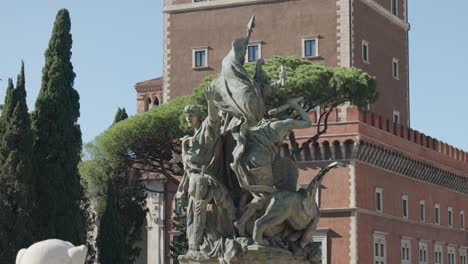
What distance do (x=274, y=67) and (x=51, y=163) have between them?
7730 millimetres

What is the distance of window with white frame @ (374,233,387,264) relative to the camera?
4526 cm

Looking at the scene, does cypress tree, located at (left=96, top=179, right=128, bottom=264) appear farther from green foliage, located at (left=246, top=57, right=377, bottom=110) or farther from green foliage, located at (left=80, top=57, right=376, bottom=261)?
green foliage, located at (left=246, top=57, right=377, bottom=110)

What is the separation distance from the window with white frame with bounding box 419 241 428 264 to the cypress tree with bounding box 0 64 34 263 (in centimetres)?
2130

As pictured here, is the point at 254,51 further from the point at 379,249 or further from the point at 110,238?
the point at 110,238

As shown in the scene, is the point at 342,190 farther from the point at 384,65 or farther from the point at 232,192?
the point at 232,192

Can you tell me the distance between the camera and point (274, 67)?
3769cm

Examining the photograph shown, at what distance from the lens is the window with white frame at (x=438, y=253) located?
51.6m

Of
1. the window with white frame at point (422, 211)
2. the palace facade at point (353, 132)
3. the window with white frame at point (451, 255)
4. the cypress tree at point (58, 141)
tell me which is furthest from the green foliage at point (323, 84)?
the window with white frame at point (451, 255)

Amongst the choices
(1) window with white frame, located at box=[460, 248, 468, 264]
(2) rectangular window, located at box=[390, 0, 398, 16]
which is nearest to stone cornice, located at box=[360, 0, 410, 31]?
(2) rectangular window, located at box=[390, 0, 398, 16]

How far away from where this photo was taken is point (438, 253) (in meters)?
52.0

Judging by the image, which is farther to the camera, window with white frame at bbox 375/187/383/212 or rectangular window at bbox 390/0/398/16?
rectangular window at bbox 390/0/398/16

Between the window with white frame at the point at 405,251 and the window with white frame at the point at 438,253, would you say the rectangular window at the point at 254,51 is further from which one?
the window with white frame at the point at 438,253

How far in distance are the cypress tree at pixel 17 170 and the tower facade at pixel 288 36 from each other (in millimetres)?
15688

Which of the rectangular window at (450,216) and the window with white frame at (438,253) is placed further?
the rectangular window at (450,216)
